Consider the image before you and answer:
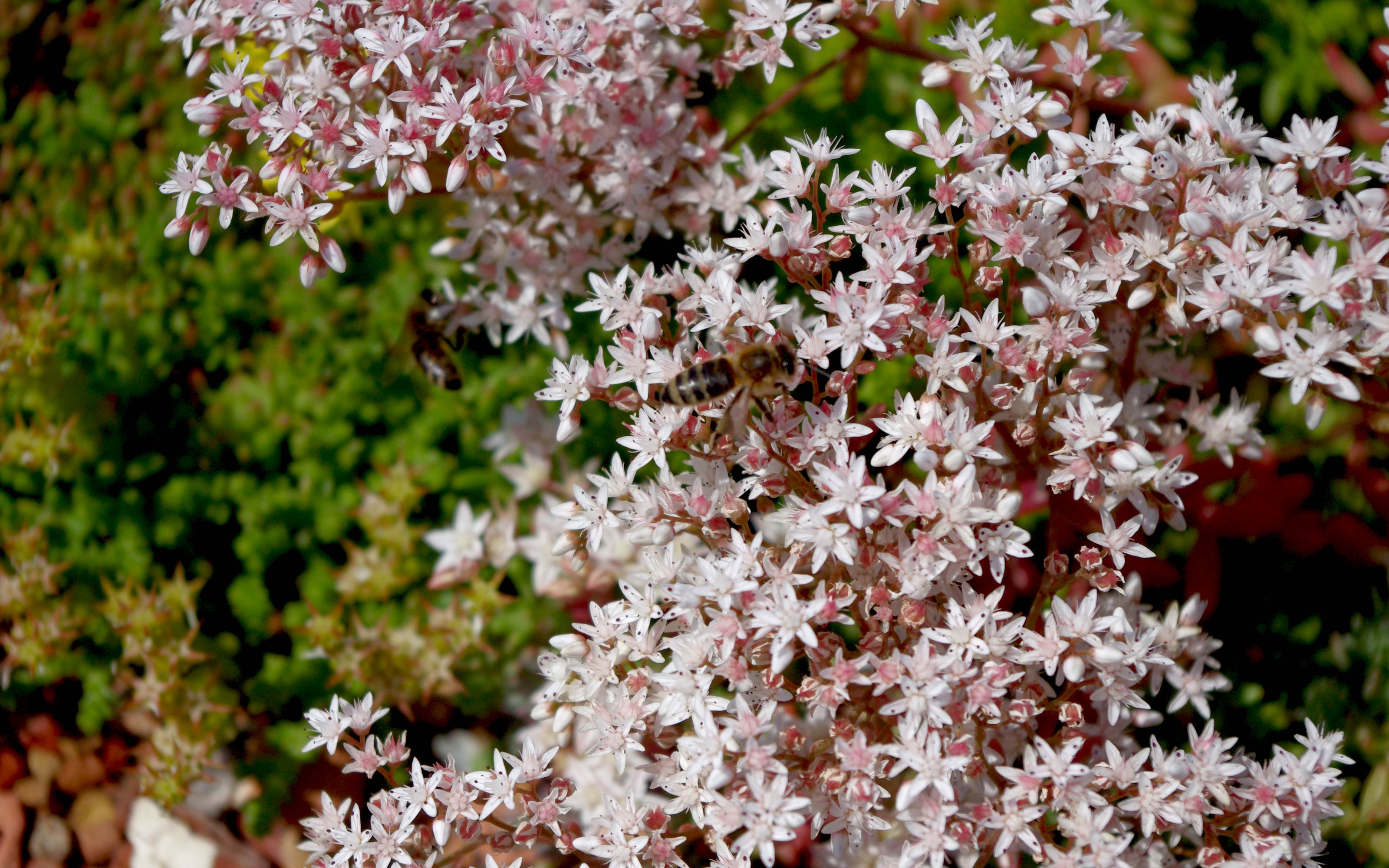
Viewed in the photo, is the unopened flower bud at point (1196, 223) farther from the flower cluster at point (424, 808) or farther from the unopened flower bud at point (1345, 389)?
the flower cluster at point (424, 808)

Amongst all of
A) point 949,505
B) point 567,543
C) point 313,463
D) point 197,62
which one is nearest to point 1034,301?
point 949,505

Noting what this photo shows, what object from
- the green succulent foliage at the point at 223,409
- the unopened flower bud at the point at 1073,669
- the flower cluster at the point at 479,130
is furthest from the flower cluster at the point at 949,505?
the green succulent foliage at the point at 223,409

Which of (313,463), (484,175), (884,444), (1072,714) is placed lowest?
(313,463)

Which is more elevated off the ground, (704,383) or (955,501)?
(704,383)

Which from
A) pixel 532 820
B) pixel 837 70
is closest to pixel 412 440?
pixel 532 820

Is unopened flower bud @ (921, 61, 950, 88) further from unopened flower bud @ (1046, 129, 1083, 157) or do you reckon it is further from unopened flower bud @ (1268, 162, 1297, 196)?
unopened flower bud @ (1268, 162, 1297, 196)

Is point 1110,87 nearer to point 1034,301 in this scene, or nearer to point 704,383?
point 1034,301

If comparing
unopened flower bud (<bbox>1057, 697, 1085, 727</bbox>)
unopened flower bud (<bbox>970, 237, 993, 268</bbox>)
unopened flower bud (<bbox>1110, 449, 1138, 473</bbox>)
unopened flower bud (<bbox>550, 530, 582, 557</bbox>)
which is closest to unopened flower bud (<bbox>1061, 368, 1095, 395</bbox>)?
unopened flower bud (<bbox>1110, 449, 1138, 473</bbox>)
